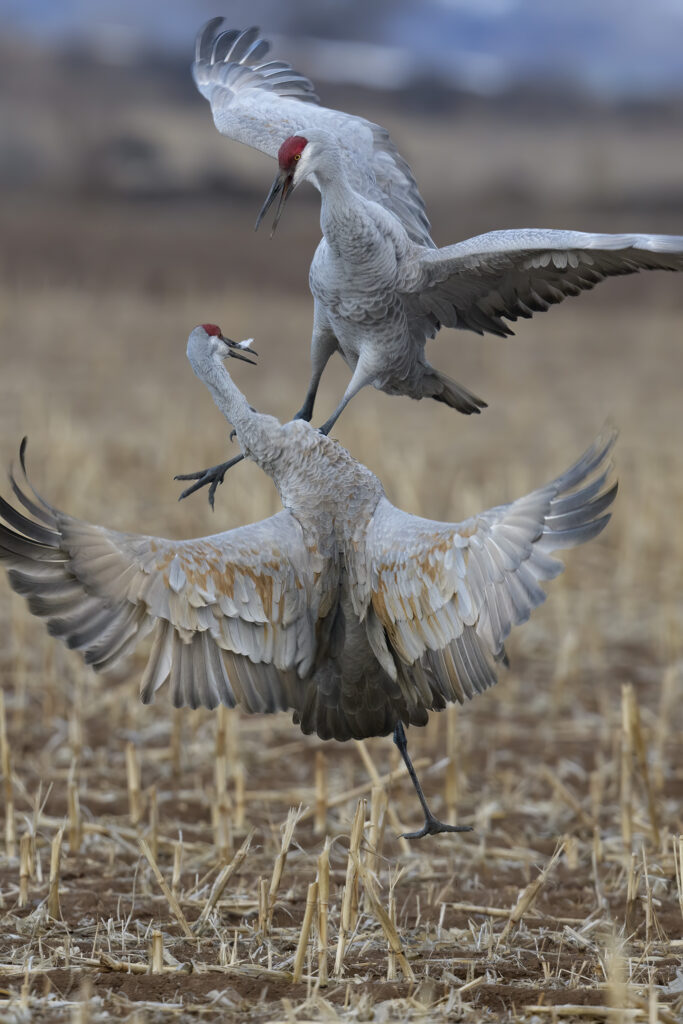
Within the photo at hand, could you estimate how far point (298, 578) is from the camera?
3.90 meters

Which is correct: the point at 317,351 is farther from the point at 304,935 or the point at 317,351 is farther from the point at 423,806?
the point at 304,935

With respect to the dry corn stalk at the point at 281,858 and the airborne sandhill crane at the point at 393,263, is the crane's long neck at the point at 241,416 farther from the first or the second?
the dry corn stalk at the point at 281,858

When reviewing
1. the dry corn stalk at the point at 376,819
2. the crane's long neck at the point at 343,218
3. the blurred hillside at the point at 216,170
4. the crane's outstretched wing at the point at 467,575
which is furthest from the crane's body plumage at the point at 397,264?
the blurred hillside at the point at 216,170

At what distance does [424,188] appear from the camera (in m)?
38.4

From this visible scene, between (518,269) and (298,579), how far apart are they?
3.58 ft

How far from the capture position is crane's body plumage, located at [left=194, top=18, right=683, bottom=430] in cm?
374

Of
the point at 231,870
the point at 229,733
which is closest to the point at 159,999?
the point at 231,870

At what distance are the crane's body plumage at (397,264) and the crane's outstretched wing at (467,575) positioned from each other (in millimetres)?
456

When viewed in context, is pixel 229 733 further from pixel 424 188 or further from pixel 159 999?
pixel 424 188

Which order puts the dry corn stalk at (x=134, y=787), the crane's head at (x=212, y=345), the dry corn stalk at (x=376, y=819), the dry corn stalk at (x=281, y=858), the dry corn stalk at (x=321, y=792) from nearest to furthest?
the crane's head at (x=212, y=345), the dry corn stalk at (x=281, y=858), the dry corn stalk at (x=376, y=819), the dry corn stalk at (x=321, y=792), the dry corn stalk at (x=134, y=787)

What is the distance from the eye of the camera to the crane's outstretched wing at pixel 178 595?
3.75 m

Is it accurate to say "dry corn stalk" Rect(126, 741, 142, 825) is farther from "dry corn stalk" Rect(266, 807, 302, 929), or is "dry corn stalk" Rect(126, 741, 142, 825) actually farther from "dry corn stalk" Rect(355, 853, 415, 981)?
"dry corn stalk" Rect(355, 853, 415, 981)

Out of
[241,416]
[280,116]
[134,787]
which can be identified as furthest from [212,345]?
[134,787]

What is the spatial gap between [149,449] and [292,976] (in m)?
8.83
